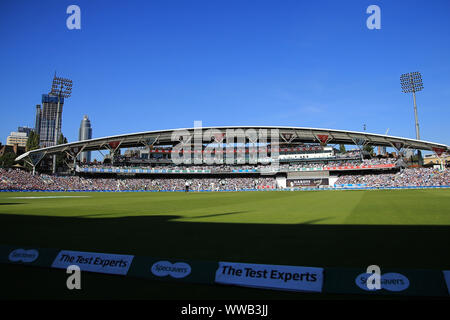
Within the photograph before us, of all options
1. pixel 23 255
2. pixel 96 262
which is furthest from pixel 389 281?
pixel 23 255

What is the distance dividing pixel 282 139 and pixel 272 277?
72588 millimetres

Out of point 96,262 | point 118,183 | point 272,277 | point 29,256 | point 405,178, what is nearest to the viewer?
point 272,277

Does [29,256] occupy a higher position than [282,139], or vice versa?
[282,139]

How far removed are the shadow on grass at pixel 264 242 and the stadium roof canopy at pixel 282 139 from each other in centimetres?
6172

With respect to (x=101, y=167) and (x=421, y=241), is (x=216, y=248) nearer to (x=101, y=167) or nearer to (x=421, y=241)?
(x=421, y=241)

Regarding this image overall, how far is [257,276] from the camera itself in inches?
193

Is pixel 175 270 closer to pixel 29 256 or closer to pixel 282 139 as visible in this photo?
pixel 29 256

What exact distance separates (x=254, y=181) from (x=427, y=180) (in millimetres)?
39519

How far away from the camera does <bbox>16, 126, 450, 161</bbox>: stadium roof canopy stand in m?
65.6

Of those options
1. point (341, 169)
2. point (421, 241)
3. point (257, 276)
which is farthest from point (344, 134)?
point (257, 276)

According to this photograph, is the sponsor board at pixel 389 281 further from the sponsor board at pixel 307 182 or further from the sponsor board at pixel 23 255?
the sponsor board at pixel 307 182

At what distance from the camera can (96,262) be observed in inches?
228

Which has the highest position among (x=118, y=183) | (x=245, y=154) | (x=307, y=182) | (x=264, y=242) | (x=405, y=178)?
(x=245, y=154)

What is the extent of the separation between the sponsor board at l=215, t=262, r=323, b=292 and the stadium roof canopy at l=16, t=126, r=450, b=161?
220 feet
